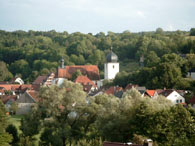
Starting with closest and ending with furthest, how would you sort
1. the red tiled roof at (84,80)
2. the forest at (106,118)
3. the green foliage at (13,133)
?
the forest at (106,118)
the green foliage at (13,133)
the red tiled roof at (84,80)

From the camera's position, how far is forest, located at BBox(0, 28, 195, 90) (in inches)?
2616

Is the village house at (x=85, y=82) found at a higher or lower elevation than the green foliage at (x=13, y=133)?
higher

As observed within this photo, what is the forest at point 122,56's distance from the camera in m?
66.4

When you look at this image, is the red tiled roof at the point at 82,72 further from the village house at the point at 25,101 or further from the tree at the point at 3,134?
the tree at the point at 3,134

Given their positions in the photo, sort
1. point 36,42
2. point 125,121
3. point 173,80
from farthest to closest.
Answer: point 36,42, point 173,80, point 125,121

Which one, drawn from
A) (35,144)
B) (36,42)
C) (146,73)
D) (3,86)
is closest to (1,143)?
(35,144)

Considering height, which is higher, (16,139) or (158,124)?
(158,124)

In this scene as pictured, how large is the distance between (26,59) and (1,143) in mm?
96966

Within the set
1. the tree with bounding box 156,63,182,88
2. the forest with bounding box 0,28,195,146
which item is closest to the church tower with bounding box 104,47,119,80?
the forest with bounding box 0,28,195,146

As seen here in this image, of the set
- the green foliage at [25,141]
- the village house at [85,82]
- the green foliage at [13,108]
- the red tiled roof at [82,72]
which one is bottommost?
the green foliage at [13,108]

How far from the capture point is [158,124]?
3319 centimetres

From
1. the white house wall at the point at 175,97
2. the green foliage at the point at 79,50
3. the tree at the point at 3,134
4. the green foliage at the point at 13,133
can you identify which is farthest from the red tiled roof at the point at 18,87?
the green foliage at the point at 13,133

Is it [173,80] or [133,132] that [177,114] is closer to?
[133,132]

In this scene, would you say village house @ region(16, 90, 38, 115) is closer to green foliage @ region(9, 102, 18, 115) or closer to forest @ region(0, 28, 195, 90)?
green foliage @ region(9, 102, 18, 115)
